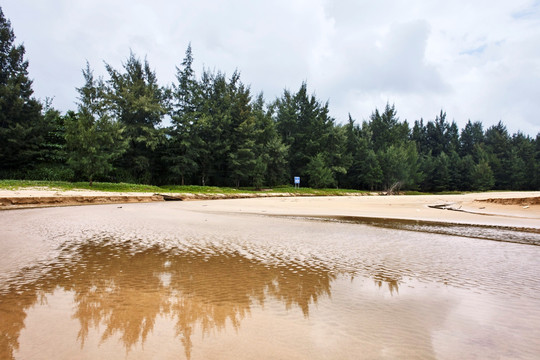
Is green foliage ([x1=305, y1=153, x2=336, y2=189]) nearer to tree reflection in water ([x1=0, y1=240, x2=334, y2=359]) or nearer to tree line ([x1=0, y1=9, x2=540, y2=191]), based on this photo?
tree line ([x1=0, y1=9, x2=540, y2=191])

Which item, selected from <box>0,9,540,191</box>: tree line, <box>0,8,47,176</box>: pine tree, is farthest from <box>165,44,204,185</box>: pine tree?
<box>0,8,47,176</box>: pine tree

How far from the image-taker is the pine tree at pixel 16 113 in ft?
97.7

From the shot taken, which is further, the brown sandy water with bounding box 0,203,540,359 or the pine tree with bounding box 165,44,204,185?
the pine tree with bounding box 165,44,204,185

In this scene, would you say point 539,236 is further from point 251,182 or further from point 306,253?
point 251,182

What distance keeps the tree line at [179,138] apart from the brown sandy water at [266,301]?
26.8m

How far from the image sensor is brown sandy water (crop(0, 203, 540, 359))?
73.2 inches

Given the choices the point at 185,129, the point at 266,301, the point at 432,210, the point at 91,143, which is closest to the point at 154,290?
the point at 266,301

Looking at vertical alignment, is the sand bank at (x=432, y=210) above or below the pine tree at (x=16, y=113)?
below

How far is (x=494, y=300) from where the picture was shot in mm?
2771

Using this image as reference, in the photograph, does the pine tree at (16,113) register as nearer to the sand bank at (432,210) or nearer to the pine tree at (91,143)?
the pine tree at (91,143)

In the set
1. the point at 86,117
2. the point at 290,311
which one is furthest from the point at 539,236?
the point at 86,117

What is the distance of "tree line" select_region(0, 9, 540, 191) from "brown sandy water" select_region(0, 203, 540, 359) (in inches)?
1055

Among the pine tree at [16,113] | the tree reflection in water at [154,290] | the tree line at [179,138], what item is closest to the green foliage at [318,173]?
the tree line at [179,138]

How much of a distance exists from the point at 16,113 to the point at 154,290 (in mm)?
39156
